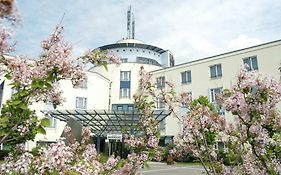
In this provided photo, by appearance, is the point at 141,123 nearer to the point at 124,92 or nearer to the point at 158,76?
the point at 158,76

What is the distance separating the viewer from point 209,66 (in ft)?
104

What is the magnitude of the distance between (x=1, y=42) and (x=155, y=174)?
1537 centimetres

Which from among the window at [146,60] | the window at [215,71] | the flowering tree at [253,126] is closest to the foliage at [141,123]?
the flowering tree at [253,126]

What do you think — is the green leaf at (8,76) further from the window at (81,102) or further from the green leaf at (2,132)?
the window at (81,102)

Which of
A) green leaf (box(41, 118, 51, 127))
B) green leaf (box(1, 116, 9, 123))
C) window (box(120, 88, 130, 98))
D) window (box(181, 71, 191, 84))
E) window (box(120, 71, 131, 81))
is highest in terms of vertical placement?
window (box(120, 71, 131, 81))

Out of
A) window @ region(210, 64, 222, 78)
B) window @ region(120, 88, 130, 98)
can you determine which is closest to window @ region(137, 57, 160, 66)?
window @ region(120, 88, 130, 98)

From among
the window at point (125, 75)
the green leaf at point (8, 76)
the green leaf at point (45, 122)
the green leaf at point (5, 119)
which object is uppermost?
the window at point (125, 75)

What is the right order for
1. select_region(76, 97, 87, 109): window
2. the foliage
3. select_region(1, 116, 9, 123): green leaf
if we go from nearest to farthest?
the foliage, select_region(1, 116, 9, 123): green leaf, select_region(76, 97, 87, 109): window

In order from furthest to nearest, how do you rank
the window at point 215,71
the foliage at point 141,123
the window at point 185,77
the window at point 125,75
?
the window at point 125,75
the window at point 185,77
the window at point 215,71
the foliage at point 141,123

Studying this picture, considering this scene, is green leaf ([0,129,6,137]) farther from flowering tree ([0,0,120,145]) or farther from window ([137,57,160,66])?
window ([137,57,160,66])

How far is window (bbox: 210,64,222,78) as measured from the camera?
101 ft

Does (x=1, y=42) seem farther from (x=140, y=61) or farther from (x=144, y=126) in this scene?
(x=140, y=61)

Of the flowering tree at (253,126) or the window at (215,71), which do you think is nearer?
the flowering tree at (253,126)

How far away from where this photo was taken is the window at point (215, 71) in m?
30.8
